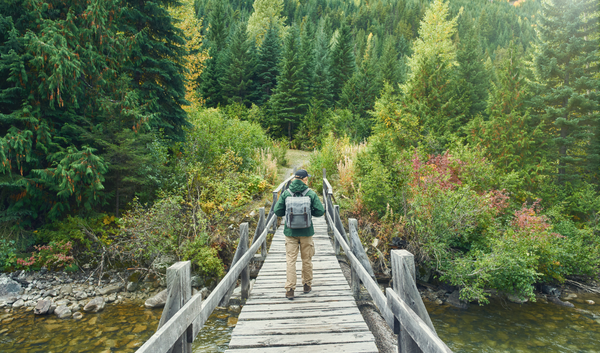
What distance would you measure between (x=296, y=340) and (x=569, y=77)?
53.2 ft

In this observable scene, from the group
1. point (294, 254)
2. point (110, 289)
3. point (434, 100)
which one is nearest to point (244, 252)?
point (294, 254)

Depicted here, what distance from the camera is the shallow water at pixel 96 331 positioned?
18.8ft

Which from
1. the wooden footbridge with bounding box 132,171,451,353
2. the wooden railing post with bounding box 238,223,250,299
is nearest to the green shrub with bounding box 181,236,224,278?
the wooden footbridge with bounding box 132,171,451,353

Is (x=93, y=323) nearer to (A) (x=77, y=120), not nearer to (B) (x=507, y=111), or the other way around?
(A) (x=77, y=120)

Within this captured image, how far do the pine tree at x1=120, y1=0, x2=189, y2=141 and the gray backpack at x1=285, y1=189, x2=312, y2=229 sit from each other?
7.34 metres

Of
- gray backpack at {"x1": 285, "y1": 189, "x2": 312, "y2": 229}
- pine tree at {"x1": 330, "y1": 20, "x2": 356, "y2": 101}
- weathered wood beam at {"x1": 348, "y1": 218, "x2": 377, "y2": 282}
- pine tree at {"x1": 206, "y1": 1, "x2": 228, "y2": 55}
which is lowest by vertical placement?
weathered wood beam at {"x1": 348, "y1": 218, "x2": 377, "y2": 282}

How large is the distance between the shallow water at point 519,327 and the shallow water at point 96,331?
4913mm

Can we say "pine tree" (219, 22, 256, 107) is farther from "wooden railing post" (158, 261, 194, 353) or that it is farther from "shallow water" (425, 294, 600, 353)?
"wooden railing post" (158, 261, 194, 353)

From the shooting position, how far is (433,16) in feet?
70.0

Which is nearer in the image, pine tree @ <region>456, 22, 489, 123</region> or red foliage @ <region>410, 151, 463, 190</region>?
red foliage @ <region>410, 151, 463, 190</region>

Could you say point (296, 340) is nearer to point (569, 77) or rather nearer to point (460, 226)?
point (460, 226)

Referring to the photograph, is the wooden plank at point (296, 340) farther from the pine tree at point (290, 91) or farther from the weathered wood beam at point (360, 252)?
the pine tree at point (290, 91)

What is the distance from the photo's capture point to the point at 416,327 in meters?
2.19

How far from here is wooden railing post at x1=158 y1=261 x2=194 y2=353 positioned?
2.36 metres
